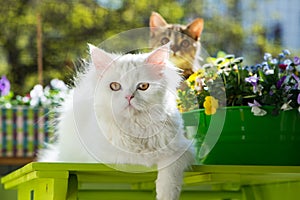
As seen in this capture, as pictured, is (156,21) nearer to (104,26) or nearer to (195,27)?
(195,27)

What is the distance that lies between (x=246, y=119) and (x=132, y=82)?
1.00ft

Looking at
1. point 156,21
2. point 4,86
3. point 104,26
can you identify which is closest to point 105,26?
point 104,26

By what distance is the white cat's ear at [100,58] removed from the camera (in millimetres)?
1032

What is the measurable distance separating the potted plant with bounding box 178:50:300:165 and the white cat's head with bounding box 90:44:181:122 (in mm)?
129

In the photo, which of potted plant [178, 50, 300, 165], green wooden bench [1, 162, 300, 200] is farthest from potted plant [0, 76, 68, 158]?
potted plant [178, 50, 300, 165]

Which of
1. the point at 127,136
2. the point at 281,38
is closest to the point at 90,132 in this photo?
the point at 127,136

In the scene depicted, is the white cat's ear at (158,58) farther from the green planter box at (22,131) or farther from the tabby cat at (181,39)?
the green planter box at (22,131)

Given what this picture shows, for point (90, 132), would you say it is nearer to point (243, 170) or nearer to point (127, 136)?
point (127, 136)

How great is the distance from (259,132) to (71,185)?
41cm

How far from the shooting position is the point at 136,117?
1.01 m

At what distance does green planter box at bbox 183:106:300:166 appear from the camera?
1.21m

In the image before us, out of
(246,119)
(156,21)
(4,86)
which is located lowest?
(246,119)

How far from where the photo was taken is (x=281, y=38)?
366 cm

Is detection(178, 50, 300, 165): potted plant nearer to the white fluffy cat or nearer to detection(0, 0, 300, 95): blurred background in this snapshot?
the white fluffy cat
